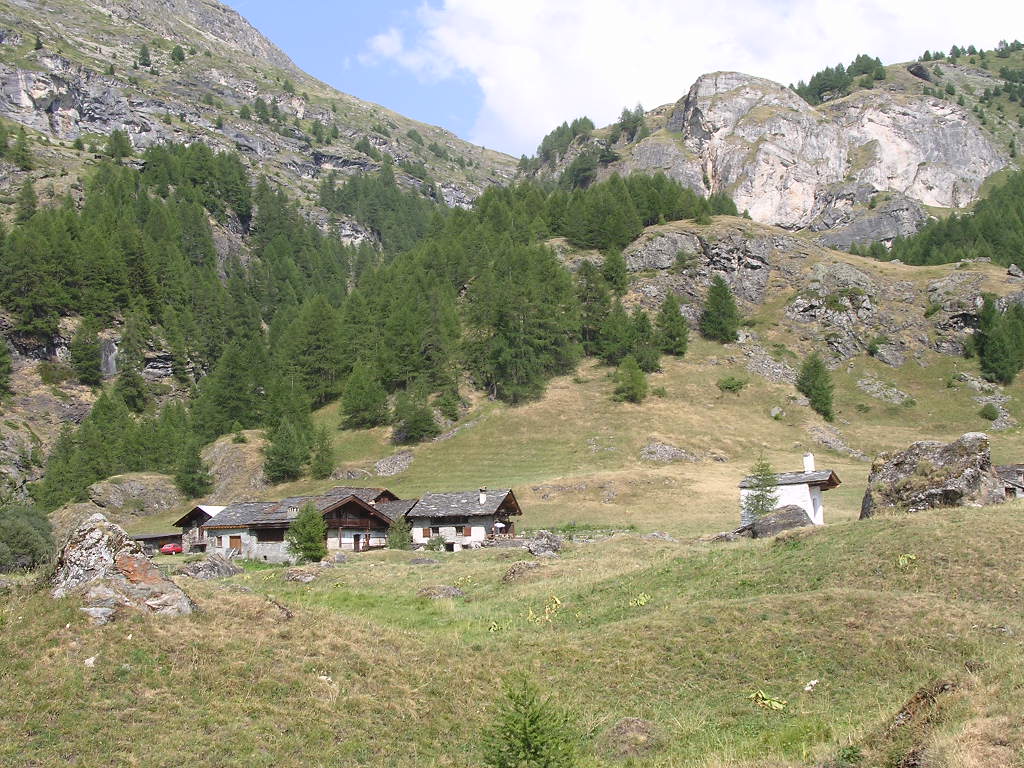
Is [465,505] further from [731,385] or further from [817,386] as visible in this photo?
[817,386]

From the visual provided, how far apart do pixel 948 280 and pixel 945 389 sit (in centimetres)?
2882

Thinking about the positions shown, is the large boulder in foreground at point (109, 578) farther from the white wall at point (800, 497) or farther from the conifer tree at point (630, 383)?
the conifer tree at point (630, 383)

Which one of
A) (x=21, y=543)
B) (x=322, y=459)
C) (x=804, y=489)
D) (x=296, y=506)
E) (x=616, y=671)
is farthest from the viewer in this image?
(x=322, y=459)

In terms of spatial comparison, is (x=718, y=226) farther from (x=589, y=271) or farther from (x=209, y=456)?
(x=209, y=456)

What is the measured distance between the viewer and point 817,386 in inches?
3932

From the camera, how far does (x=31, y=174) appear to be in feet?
521

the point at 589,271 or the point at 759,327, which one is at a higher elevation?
the point at 589,271

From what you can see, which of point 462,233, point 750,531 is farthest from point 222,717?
point 462,233

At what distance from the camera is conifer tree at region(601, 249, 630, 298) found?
120750mm

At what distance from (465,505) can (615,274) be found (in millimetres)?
68105

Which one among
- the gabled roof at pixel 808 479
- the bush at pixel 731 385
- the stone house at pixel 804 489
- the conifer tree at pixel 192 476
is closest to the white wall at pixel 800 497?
the stone house at pixel 804 489

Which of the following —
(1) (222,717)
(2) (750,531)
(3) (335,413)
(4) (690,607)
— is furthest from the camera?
(3) (335,413)

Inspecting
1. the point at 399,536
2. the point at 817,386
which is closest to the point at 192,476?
the point at 399,536

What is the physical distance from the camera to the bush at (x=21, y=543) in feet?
146
